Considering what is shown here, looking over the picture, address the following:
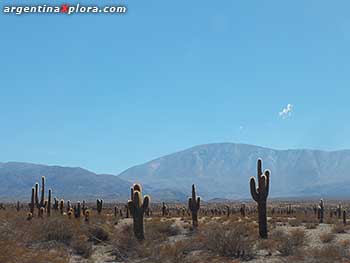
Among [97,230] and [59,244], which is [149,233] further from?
[59,244]

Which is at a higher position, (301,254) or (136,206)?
(136,206)

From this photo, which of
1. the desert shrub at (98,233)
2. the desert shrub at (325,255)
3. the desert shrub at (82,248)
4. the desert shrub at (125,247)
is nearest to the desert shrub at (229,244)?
the desert shrub at (325,255)

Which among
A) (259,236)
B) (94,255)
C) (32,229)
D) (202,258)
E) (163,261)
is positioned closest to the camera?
(163,261)

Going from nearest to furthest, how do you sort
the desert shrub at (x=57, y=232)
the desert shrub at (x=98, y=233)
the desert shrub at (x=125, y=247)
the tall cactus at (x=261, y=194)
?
the desert shrub at (x=125, y=247) < the desert shrub at (x=57, y=232) < the desert shrub at (x=98, y=233) < the tall cactus at (x=261, y=194)

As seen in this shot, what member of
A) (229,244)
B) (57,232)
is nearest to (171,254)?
(229,244)

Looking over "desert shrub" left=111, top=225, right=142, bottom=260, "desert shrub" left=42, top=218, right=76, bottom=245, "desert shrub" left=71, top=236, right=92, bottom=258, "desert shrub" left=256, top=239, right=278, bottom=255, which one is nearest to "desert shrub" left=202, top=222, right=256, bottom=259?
"desert shrub" left=256, top=239, right=278, bottom=255

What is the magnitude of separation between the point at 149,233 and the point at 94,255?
3.91 metres

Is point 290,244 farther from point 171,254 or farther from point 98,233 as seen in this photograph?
point 98,233

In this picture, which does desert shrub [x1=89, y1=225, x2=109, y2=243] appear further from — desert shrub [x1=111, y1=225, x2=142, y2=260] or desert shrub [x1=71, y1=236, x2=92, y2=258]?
desert shrub [x1=111, y1=225, x2=142, y2=260]

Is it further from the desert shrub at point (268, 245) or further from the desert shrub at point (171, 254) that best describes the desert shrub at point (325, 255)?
the desert shrub at point (171, 254)

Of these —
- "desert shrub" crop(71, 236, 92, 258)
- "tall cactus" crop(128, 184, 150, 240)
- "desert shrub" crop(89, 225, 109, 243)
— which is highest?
"tall cactus" crop(128, 184, 150, 240)

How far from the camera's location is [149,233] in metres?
22.6

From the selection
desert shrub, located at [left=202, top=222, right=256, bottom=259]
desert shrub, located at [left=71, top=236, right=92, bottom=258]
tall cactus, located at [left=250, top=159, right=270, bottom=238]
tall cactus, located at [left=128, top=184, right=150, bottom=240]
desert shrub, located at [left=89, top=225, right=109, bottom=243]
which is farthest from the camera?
tall cactus, located at [left=250, top=159, right=270, bottom=238]

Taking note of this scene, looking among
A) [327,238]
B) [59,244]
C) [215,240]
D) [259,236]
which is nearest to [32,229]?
[59,244]
